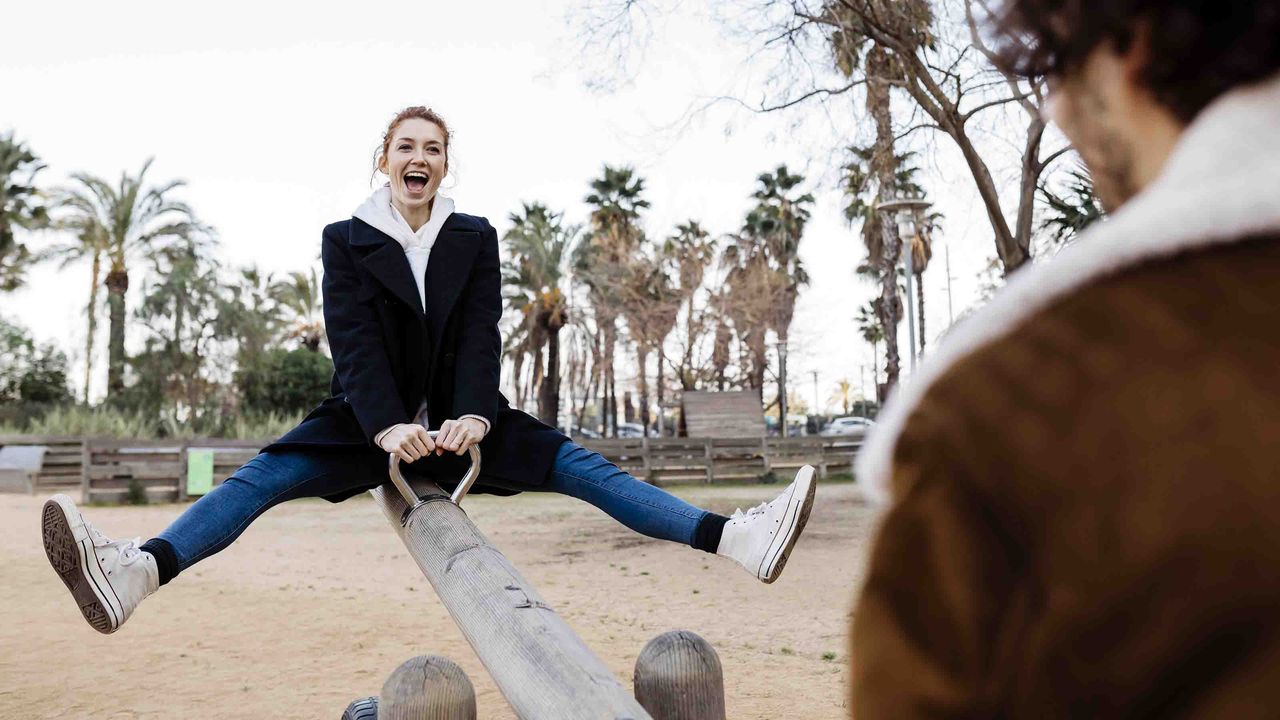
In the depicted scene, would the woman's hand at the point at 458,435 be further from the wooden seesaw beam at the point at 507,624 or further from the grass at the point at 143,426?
the grass at the point at 143,426

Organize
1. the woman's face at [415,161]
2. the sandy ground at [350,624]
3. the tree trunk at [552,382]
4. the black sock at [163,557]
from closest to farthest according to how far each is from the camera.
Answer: the black sock at [163,557] < the woman's face at [415,161] < the sandy ground at [350,624] < the tree trunk at [552,382]

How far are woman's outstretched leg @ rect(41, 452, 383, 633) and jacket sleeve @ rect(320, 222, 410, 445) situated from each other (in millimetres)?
191

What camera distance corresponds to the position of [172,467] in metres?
18.8

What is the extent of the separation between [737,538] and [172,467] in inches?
716

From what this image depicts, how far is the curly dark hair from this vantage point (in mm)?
696

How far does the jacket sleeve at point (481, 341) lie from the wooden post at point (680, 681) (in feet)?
2.77

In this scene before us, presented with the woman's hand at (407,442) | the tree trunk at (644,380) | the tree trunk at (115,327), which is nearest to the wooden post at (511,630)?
the woman's hand at (407,442)

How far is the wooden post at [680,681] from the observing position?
9.19 ft

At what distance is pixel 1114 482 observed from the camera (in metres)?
0.64

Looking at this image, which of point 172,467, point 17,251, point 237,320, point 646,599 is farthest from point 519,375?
point 646,599

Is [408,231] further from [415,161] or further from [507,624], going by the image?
[507,624]

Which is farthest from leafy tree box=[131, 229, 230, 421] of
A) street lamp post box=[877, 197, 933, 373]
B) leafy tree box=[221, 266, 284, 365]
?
street lamp post box=[877, 197, 933, 373]

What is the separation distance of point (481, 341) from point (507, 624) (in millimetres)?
1171

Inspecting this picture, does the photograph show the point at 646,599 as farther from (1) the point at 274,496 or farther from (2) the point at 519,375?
(2) the point at 519,375
